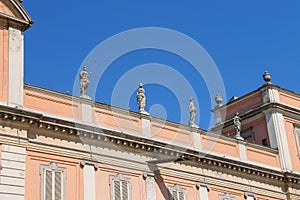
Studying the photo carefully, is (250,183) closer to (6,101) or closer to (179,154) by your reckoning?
(179,154)

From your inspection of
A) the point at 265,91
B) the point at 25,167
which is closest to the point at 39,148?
the point at 25,167

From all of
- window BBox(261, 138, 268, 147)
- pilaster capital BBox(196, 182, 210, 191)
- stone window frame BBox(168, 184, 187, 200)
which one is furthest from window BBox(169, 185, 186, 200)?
window BBox(261, 138, 268, 147)

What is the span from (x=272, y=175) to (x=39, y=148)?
13856 mm

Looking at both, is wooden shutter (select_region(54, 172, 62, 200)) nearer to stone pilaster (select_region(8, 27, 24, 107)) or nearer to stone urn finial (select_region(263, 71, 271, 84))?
stone pilaster (select_region(8, 27, 24, 107))

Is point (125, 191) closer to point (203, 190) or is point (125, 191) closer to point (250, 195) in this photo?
point (203, 190)

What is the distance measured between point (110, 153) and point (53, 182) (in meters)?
3.11

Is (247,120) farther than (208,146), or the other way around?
(247,120)

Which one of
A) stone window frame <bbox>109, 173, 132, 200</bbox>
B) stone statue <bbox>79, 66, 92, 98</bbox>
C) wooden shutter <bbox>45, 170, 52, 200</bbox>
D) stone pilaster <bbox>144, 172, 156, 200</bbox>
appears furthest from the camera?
stone pilaster <bbox>144, 172, 156, 200</bbox>

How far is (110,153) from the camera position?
2381 cm

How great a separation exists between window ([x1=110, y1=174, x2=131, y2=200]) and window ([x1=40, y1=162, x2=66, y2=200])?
2.41m

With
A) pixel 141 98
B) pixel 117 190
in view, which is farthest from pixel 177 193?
pixel 141 98

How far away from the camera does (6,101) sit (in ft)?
69.1

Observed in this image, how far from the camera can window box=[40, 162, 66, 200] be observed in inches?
836

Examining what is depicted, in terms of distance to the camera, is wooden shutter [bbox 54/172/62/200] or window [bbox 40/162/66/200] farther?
wooden shutter [bbox 54/172/62/200]
